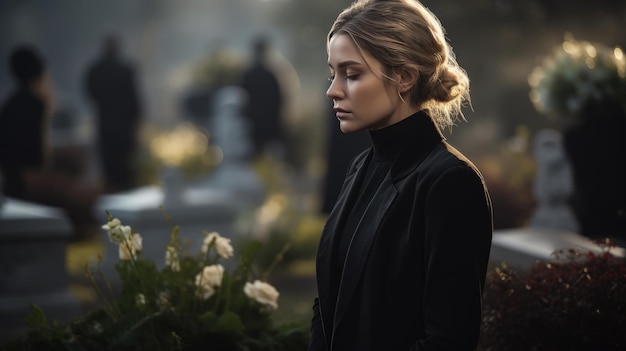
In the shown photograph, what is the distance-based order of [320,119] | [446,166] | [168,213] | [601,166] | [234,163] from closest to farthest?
[446,166] → [601,166] → [168,213] → [234,163] → [320,119]

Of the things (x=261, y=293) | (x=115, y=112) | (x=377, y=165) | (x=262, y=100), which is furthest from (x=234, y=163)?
(x=377, y=165)

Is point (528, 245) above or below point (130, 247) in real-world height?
below

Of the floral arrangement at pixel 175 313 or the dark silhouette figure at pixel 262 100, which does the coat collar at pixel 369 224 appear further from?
the dark silhouette figure at pixel 262 100

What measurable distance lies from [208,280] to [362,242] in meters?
1.40

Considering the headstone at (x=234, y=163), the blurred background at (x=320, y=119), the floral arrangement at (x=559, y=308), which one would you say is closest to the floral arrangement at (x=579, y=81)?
the blurred background at (x=320, y=119)

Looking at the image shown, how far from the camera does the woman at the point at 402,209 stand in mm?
2246

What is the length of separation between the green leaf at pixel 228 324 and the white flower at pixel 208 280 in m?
0.23

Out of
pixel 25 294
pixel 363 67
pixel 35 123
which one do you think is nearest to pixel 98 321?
pixel 363 67

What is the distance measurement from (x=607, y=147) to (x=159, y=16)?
50324 millimetres

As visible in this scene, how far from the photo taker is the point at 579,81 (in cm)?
690

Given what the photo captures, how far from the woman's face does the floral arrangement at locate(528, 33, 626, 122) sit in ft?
15.1

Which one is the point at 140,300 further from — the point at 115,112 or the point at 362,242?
the point at 115,112

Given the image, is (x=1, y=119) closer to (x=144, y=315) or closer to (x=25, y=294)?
(x=25, y=294)

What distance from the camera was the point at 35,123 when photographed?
13.0 meters
